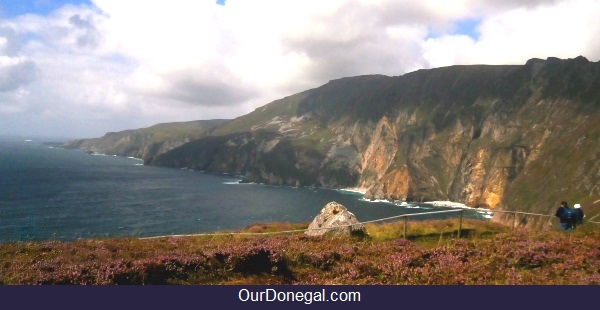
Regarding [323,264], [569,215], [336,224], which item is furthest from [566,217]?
[323,264]

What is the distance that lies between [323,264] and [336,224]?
33.6 feet

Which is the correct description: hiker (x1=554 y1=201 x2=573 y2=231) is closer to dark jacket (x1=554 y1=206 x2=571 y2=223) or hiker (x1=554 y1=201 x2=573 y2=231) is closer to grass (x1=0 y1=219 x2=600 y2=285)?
dark jacket (x1=554 y1=206 x2=571 y2=223)

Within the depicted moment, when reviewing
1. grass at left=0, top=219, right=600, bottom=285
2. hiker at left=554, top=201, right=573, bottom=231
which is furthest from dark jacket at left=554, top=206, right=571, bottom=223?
grass at left=0, top=219, right=600, bottom=285

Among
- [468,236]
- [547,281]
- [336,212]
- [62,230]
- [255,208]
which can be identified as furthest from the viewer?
[255,208]

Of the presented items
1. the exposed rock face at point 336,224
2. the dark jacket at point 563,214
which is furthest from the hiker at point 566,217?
the exposed rock face at point 336,224

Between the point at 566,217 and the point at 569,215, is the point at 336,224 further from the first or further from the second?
the point at 569,215

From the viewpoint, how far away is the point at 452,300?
8484 mm

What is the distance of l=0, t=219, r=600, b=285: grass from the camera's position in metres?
10.6

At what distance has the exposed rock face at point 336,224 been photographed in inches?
813

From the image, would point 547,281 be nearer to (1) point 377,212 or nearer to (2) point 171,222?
(2) point 171,222

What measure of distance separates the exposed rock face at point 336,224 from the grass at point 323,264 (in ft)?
16.1

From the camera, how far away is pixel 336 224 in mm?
23078

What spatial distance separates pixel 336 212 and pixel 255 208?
6283 inches

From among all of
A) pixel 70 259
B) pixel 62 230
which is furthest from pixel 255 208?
pixel 70 259
